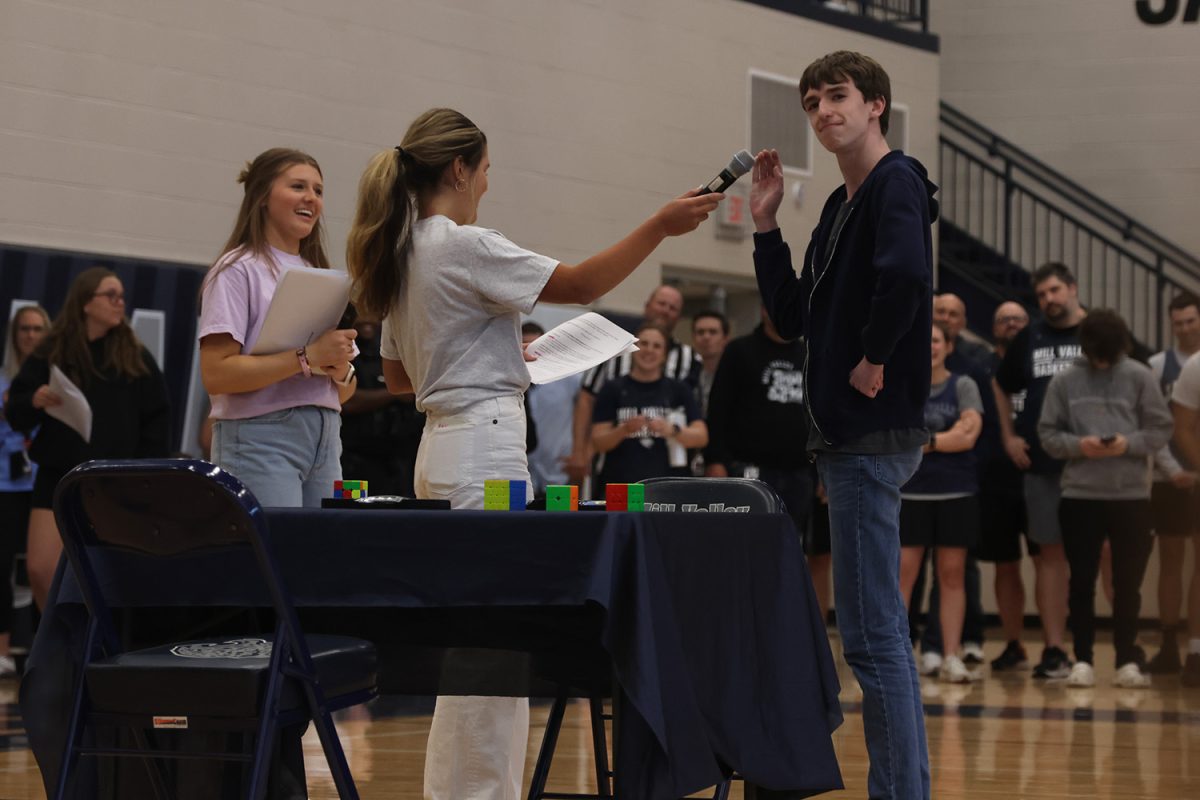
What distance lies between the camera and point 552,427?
8406 millimetres

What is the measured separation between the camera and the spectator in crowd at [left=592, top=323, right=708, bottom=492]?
274 inches

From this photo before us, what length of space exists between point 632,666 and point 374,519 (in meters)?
0.47

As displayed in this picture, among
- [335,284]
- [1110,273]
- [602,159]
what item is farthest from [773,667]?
[1110,273]

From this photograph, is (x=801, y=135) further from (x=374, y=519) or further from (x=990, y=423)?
(x=374, y=519)

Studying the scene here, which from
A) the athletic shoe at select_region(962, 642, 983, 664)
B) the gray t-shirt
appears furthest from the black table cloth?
the athletic shoe at select_region(962, 642, 983, 664)

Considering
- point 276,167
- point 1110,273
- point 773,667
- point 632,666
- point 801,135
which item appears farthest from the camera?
point 1110,273

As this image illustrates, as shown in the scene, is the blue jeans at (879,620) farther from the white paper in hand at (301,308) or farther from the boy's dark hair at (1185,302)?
the boy's dark hair at (1185,302)

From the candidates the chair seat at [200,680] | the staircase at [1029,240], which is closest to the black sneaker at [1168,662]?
the staircase at [1029,240]

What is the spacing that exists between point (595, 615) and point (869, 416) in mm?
659

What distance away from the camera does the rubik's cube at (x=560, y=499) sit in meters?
2.78

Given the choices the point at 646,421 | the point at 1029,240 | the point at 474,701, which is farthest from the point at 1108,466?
the point at 1029,240

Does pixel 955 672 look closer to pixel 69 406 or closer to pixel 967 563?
pixel 967 563

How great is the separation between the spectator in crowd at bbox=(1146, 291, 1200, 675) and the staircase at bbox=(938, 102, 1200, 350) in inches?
147

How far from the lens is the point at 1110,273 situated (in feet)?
39.8
